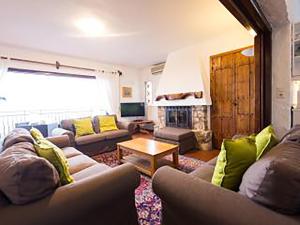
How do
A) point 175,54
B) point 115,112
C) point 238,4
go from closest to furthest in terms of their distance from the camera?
point 238,4
point 175,54
point 115,112

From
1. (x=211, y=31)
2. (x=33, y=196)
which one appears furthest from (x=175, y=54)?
(x=33, y=196)

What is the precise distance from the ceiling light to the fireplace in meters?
2.45

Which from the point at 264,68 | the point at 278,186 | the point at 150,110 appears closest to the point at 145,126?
the point at 150,110

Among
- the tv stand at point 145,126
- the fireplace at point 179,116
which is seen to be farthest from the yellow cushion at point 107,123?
the fireplace at point 179,116

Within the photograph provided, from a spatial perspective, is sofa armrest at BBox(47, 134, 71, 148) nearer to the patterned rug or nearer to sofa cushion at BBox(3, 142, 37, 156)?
sofa cushion at BBox(3, 142, 37, 156)

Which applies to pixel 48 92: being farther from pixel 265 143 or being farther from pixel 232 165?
pixel 265 143

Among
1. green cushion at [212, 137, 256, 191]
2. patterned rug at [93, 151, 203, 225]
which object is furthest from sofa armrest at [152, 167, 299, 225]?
patterned rug at [93, 151, 203, 225]

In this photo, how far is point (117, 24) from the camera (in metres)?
2.64

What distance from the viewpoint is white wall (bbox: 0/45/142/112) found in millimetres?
3486

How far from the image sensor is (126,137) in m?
3.93

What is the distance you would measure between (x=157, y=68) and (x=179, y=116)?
6.01 ft

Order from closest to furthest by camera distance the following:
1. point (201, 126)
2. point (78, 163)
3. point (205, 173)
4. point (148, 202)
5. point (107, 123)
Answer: point (205, 173)
point (148, 202)
point (78, 163)
point (201, 126)
point (107, 123)

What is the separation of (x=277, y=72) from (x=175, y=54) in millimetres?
2400

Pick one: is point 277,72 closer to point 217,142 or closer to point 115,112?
point 217,142
